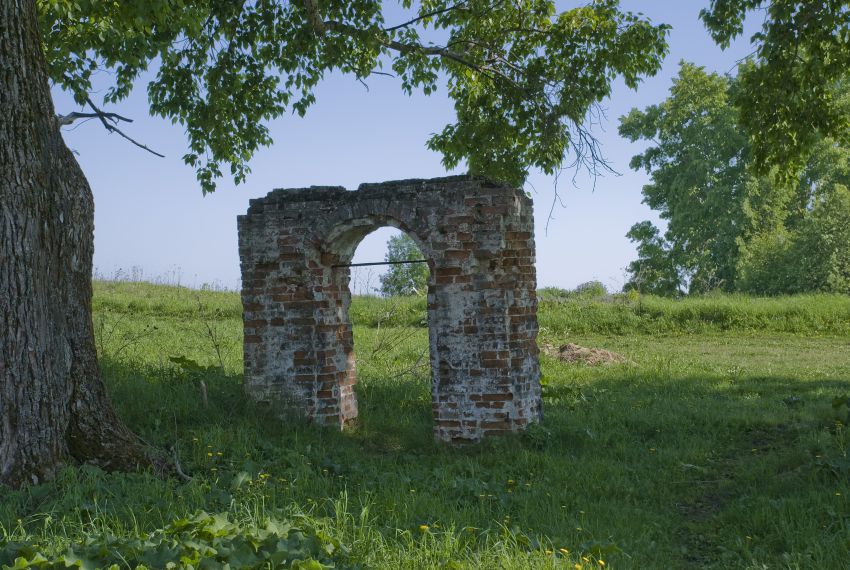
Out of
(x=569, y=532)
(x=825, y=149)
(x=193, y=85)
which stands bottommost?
(x=569, y=532)

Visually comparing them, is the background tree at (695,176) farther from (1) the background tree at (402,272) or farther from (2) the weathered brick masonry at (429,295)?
(2) the weathered brick masonry at (429,295)

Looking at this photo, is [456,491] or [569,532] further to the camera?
[456,491]

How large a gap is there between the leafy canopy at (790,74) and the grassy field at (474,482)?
3.50 meters

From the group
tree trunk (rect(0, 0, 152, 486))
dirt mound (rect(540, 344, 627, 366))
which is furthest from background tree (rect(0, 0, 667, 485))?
dirt mound (rect(540, 344, 627, 366))

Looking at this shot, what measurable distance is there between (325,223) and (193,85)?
3.90 metres

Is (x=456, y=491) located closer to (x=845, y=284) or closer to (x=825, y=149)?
(x=845, y=284)

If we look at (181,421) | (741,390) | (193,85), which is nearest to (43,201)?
(181,421)

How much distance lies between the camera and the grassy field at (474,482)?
179 inches

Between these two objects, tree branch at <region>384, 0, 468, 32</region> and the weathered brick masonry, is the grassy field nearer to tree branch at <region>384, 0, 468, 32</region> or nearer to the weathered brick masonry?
the weathered brick masonry

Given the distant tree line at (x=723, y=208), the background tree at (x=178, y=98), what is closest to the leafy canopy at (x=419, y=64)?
the background tree at (x=178, y=98)

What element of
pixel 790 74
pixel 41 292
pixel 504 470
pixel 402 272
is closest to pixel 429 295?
pixel 504 470

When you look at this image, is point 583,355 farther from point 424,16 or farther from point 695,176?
point 695,176

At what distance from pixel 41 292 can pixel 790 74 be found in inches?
350

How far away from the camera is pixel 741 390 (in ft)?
37.5
